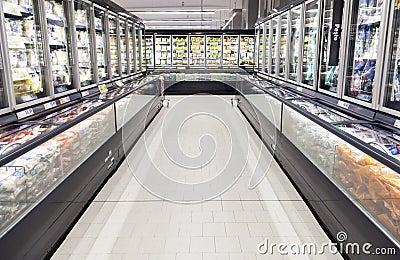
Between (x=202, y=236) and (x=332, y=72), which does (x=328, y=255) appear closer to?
(x=202, y=236)

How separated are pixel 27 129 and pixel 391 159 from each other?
2.70 meters

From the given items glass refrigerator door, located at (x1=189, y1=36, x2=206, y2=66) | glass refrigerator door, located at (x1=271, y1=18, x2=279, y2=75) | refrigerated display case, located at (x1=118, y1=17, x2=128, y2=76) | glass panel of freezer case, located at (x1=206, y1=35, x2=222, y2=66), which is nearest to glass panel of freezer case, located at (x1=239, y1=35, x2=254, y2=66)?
glass panel of freezer case, located at (x1=206, y1=35, x2=222, y2=66)

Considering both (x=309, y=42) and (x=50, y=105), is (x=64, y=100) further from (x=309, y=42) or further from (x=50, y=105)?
(x=309, y=42)

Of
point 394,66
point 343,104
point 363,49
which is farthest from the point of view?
point 343,104

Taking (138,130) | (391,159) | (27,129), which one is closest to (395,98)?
(391,159)

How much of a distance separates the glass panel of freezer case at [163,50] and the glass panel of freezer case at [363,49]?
32.5 feet

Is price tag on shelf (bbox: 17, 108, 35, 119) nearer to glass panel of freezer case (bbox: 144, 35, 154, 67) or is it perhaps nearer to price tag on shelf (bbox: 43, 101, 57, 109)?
price tag on shelf (bbox: 43, 101, 57, 109)

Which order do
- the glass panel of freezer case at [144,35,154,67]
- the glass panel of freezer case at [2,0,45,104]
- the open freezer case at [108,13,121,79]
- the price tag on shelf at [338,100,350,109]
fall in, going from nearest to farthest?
the glass panel of freezer case at [2,0,45,104], the price tag on shelf at [338,100,350,109], the open freezer case at [108,13,121,79], the glass panel of freezer case at [144,35,154,67]

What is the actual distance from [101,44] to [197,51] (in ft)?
25.1

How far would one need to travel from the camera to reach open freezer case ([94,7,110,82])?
6136 mm

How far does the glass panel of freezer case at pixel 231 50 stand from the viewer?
1329 cm

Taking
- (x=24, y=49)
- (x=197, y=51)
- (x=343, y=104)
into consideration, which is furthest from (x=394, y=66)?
(x=197, y=51)

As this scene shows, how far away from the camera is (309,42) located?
19.7 feet

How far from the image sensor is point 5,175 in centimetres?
225
